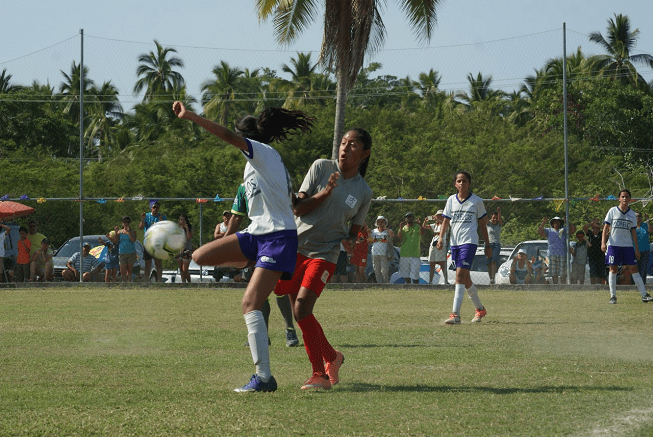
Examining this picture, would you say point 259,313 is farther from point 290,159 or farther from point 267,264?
point 290,159

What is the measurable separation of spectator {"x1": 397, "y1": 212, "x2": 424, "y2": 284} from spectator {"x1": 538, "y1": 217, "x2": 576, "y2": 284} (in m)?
2.85

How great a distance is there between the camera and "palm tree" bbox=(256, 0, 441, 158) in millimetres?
23188

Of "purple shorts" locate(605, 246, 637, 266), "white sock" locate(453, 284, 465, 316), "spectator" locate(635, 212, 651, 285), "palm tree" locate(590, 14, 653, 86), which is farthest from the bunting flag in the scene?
"palm tree" locate(590, 14, 653, 86)

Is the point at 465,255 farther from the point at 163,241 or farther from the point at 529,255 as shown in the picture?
the point at 529,255

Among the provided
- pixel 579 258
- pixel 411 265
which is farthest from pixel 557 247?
pixel 411 265

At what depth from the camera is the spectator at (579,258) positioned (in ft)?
65.8

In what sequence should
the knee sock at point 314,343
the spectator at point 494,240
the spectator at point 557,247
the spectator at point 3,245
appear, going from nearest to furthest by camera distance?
the knee sock at point 314,343, the spectator at point 494,240, the spectator at point 557,247, the spectator at point 3,245

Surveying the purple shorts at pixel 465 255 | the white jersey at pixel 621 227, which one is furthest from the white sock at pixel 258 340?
the white jersey at pixel 621 227

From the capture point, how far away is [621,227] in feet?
52.1

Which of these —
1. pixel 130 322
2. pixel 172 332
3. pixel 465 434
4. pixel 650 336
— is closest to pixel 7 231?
pixel 130 322

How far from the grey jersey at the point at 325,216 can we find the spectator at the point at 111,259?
49.1 ft

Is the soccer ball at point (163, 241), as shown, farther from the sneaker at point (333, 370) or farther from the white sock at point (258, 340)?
the sneaker at point (333, 370)

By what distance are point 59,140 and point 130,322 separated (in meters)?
45.0

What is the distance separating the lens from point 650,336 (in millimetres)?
9547
